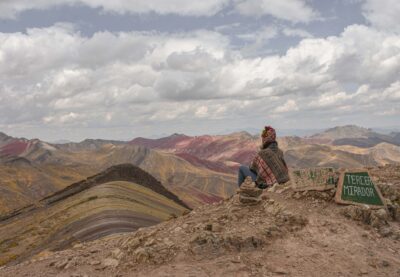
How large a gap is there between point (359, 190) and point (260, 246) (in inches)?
133

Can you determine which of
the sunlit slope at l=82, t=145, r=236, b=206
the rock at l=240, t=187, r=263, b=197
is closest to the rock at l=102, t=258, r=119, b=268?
the rock at l=240, t=187, r=263, b=197

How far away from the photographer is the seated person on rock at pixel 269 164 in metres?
→ 11.8

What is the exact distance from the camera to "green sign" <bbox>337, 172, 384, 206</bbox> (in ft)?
34.0

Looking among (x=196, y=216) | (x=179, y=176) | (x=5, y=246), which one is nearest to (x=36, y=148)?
(x=179, y=176)

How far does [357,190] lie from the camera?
34.5 feet

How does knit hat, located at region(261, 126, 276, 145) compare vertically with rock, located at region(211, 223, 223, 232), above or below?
above

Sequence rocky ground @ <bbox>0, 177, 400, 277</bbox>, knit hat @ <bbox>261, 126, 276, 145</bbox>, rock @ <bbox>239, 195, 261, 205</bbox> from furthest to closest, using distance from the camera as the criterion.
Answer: knit hat @ <bbox>261, 126, 276, 145</bbox> < rock @ <bbox>239, 195, 261, 205</bbox> < rocky ground @ <bbox>0, 177, 400, 277</bbox>

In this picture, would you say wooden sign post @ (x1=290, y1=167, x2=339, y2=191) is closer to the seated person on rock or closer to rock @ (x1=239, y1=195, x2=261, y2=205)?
the seated person on rock

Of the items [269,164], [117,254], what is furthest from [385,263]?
[117,254]

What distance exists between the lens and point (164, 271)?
26.5 ft

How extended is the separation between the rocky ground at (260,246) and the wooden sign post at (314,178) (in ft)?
0.64

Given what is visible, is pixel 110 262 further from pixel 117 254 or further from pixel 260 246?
pixel 260 246

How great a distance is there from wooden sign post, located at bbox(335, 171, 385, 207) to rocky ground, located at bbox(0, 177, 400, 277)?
0.94ft

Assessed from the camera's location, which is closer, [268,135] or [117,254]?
[117,254]
